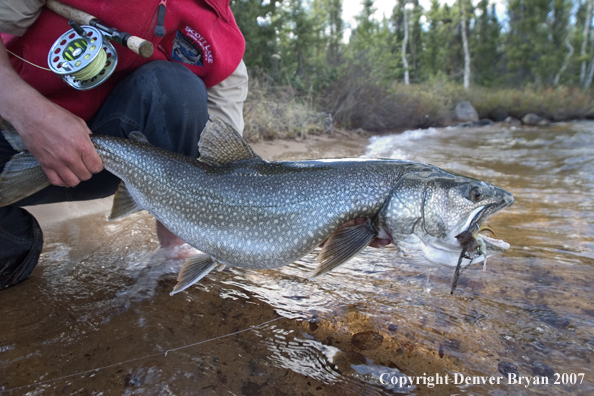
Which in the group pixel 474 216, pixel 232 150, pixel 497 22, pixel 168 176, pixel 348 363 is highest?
pixel 497 22

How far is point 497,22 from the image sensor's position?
42938 millimetres

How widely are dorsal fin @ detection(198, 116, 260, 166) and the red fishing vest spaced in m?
0.71

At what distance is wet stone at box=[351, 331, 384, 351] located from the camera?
1.92m

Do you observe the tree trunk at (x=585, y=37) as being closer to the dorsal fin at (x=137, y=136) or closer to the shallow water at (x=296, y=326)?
the shallow water at (x=296, y=326)

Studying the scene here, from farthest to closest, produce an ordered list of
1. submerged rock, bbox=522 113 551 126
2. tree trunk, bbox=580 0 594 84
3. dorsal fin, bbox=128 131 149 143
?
tree trunk, bbox=580 0 594 84 → submerged rock, bbox=522 113 551 126 → dorsal fin, bbox=128 131 149 143

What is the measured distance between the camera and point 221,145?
7.03 feet

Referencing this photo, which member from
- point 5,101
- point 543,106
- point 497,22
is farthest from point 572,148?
point 497,22

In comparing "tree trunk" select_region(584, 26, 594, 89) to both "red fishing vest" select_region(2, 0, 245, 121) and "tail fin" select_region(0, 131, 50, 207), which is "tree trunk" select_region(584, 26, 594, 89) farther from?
"tail fin" select_region(0, 131, 50, 207)

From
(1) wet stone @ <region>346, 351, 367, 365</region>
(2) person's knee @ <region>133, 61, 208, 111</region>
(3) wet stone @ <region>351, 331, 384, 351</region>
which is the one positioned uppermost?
(2) person's knee @ <region>133, 61, 208, 111</region>

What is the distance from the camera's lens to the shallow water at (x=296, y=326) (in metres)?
1.66

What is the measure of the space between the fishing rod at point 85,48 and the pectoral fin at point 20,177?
517 millimetres

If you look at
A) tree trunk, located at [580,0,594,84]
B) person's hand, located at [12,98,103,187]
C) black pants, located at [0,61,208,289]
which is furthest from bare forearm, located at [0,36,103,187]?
tree trunk, located at [580,0,594,84]

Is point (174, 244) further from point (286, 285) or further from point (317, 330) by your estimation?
point (317, 330)

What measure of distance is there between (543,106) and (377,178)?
1220 inches
